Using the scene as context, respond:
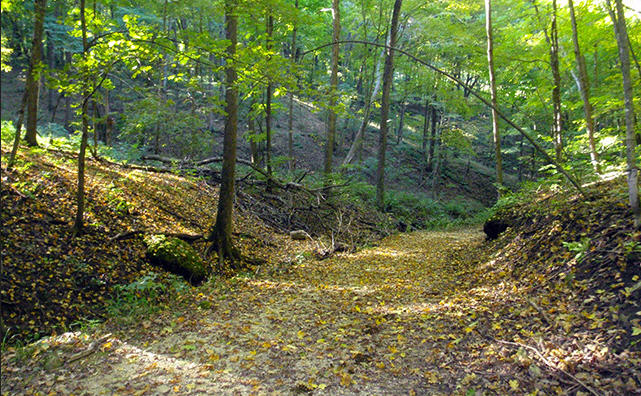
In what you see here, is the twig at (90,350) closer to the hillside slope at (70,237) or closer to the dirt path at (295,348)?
the dirt path at (295,348)

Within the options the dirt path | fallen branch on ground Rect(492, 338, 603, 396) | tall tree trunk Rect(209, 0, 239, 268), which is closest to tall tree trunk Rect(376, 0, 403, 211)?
tall tree trunk Rect(209, 0, 239, 268)

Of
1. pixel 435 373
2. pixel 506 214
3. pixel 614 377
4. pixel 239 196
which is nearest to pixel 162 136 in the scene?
pixel 239 196

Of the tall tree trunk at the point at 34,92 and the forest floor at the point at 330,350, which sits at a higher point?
the tall tree trunk at the point at 34,92

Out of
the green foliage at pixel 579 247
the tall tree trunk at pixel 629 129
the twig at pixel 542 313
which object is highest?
the tall tree trunk at pixel 629 129

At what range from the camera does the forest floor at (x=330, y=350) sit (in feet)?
11.2

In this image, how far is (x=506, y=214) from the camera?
9242 mm

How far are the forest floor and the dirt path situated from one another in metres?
0.02

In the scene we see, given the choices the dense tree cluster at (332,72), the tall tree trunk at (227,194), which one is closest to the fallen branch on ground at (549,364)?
the dense tree cluster at (332,72)

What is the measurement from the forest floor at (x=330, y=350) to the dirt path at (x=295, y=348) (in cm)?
2

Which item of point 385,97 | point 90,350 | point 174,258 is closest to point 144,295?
point 174,258

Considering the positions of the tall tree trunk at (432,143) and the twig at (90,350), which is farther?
the tall tree trunk at (432,143)

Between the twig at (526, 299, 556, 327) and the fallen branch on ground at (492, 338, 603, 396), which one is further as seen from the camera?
the twig at (526, 299, 556, 327)

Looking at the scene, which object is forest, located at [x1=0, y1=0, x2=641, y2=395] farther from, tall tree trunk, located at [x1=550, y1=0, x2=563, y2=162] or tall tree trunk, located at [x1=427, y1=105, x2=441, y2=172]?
tall tree trunk, located at [x1=427, y1=105, x2=441, y2=172]

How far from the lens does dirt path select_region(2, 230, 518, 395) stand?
354 cm
